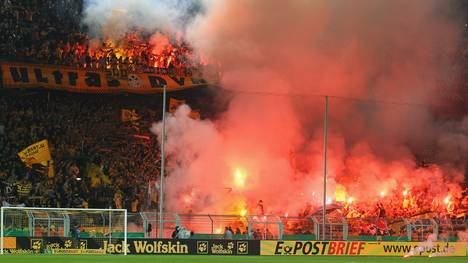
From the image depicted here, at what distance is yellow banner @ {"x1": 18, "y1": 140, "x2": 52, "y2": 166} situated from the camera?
133 feet

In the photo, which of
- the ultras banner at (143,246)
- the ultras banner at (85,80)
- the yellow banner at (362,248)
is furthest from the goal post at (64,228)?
the ultras banner at (85,80)

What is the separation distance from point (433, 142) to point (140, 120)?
19285mm

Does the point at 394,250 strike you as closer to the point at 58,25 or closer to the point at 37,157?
the point at 37,157

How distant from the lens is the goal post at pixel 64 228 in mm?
31516

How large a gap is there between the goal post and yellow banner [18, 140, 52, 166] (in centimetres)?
872

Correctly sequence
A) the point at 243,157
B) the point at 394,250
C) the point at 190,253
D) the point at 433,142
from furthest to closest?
the point at 433,142 < the point at 243,157 < the point at 394,250 < the point at 190,253

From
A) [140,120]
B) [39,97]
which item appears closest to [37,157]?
[39,97]

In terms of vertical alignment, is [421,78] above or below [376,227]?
above

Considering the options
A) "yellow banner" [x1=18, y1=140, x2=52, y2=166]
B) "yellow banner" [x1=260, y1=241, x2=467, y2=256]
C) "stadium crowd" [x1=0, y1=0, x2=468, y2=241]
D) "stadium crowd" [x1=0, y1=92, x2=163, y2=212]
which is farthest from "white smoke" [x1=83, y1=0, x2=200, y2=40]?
"yellow banner" [x1=260, y1=241, x2=467, y2=256]

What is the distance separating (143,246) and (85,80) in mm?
14102

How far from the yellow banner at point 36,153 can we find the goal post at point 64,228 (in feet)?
28.6

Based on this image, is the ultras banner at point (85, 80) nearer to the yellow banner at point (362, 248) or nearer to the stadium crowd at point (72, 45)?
the stadium crowd at point (72, 45)

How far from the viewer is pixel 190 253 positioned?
33.5 m

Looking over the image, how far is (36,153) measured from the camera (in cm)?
4075
